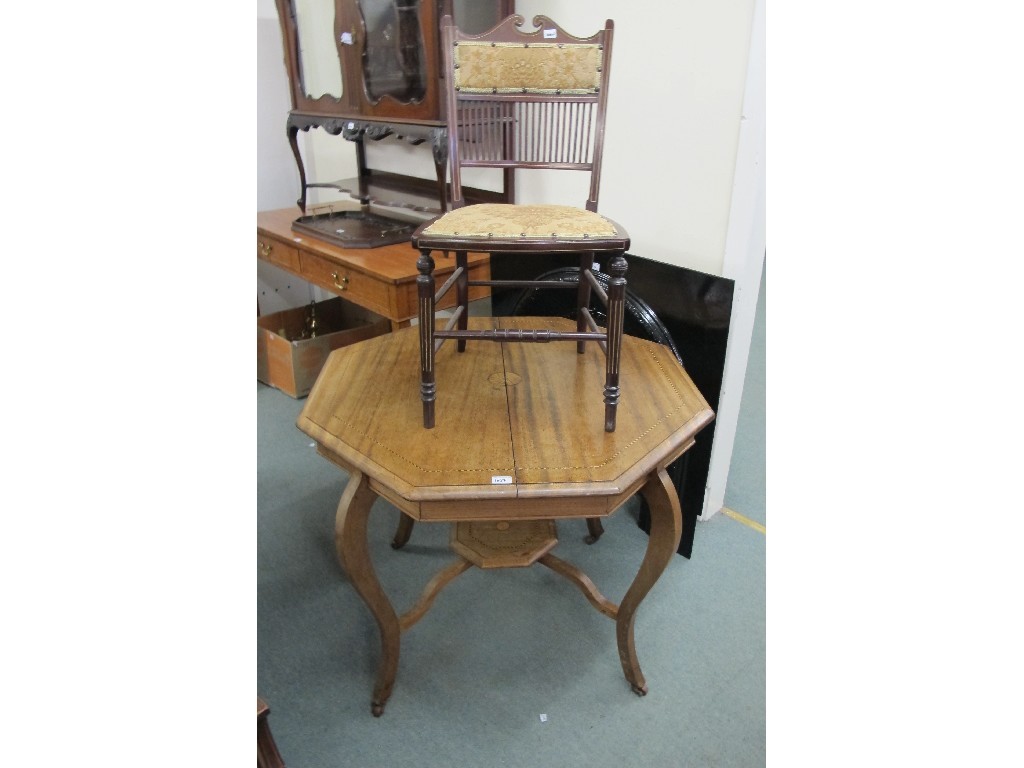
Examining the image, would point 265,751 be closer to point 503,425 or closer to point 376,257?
point 503,425

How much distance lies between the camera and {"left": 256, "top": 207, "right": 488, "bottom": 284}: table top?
203 cm

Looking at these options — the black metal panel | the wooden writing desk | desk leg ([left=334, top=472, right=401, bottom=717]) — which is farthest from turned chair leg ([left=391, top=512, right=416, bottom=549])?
the black metal panel

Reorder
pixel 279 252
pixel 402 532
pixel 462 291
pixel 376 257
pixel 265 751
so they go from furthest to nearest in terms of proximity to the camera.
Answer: pixel 279 252
pixel 376 257
pixel 402 532
pixel 462 291
pixel 265 751

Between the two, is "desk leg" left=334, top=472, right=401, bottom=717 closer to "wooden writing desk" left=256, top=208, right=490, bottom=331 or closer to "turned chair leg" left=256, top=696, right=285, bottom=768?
"turned chair leg" left=256, top=696, right=285, bottom=768

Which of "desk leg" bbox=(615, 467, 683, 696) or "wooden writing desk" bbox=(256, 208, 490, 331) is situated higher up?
"wooden writing desk" bbox=(256, 208, 490, 331)

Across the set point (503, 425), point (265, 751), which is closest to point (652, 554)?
point (503, 425)

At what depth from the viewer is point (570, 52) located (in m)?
1.51

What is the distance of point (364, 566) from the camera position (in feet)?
4.48

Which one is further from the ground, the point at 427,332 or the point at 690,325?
the point at 427,332

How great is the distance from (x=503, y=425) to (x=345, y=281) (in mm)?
1142

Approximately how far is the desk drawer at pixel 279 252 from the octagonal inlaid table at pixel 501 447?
94cm

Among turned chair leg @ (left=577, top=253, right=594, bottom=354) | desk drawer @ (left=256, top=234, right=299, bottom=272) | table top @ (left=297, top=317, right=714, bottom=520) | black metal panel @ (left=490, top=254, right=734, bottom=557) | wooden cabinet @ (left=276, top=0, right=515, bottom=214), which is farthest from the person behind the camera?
desk drawer @ (left=256, top=234, right=299, bottom=272)

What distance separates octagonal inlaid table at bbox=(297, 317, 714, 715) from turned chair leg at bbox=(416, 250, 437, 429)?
5cm

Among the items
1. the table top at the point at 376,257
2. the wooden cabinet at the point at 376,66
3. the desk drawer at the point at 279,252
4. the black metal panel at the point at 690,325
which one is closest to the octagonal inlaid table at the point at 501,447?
the black metal panel at the point at 690,325
